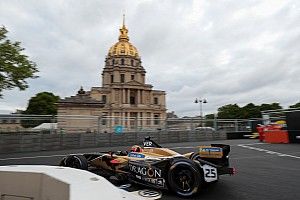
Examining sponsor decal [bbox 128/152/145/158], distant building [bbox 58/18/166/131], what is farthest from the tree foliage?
sponsor decal [bbox 128/152/145/158]

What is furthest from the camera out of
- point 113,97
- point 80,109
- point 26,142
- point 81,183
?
point 113,97

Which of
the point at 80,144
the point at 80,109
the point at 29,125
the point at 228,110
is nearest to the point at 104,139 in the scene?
the point at 80,144

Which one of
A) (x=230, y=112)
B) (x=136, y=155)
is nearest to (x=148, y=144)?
(x=136, y=155)

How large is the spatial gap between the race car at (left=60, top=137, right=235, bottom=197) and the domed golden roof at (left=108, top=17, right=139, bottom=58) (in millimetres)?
78875

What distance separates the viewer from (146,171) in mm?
4105

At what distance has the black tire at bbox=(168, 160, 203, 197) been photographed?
360 centimetres

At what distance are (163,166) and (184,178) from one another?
39cm

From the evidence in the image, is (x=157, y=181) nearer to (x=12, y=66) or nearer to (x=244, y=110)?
(x=12, y=66)

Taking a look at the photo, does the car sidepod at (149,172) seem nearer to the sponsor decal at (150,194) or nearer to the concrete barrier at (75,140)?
the sponsor decal at (150,194)

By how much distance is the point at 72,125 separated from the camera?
12.2 m

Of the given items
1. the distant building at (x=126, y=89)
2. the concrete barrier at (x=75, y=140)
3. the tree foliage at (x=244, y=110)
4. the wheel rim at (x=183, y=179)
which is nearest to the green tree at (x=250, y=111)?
the tree foliage at (x=244, y=110)

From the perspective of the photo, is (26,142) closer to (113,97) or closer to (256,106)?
(113,97)

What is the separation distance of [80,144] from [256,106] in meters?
78.2

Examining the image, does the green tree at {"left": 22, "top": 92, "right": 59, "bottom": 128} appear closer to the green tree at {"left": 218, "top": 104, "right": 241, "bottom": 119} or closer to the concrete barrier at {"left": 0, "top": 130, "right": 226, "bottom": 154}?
the concrete barrier at {"left": 0, "top": 130, "right": 226, "bottom": 154}
